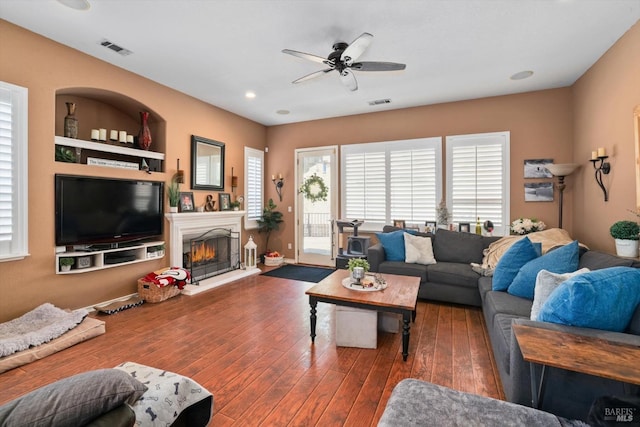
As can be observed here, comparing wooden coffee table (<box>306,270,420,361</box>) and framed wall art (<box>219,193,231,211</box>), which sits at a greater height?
framed wall art (<box>219,193,231,211</box>)

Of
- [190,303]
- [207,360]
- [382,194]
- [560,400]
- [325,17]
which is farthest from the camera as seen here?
[382,194]

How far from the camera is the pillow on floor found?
2.63 ft

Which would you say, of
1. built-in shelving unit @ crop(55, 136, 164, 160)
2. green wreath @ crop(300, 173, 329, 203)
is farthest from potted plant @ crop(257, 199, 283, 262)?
built-in shelving unit @ crop(55, 136, 164, 160)

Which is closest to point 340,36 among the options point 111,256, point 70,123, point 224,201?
point 70,123

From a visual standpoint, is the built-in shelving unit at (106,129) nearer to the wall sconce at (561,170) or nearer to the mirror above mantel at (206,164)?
the mirror above mantel at (206,164)

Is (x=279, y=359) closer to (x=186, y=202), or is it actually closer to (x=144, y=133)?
(x=186, y=202)

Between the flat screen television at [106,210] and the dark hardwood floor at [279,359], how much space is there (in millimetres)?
1007

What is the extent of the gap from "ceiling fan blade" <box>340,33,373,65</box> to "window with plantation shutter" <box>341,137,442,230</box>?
271 centimetres

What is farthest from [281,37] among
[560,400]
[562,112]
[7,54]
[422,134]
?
[562,112]

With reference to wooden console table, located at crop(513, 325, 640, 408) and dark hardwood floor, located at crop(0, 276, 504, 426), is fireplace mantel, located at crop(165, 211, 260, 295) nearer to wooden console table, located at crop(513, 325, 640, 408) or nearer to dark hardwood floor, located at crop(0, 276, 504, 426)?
dark hardwood floor, located at crop(0, 276, 504, 426)

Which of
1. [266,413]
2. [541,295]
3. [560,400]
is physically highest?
[541,295]

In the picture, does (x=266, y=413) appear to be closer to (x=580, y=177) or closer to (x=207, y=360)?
(x=207, y=360)

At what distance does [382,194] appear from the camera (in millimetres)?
5547

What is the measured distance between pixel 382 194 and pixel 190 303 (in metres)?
3.65
